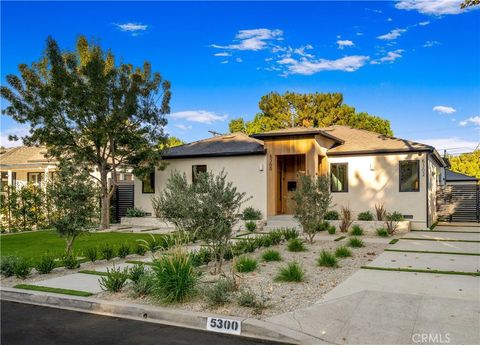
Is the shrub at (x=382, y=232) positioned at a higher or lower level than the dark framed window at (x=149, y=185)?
lower

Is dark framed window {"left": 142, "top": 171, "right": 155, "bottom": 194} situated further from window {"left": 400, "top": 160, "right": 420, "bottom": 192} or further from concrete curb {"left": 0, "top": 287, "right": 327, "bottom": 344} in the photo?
concrete curb {"left": 0, "top": 287, "right": 327, "bottom": 344}

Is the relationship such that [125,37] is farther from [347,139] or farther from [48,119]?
[347,139]

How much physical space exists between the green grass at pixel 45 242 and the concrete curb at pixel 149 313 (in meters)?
4.00

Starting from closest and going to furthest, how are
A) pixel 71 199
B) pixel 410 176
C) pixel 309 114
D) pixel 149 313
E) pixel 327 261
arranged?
pixel 149 313
pixel 327 261
pixel 71 199
pixel 410 176
pixel 309 114

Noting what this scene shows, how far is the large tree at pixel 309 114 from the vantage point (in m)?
38.3

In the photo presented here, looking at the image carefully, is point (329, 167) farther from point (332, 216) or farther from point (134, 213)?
point (134, 213)

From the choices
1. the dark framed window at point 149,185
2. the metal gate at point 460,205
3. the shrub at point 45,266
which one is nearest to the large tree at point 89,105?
the dark framed window at point 149,185

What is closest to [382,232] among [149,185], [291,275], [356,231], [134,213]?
[356,231]

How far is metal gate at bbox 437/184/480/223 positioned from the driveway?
40.6ft

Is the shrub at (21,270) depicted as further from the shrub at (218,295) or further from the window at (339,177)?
the window at (339,177)

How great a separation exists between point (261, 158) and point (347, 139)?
16.4ft

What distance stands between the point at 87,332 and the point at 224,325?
183 cm

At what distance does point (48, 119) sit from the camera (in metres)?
17.1

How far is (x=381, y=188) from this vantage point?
702 inches
